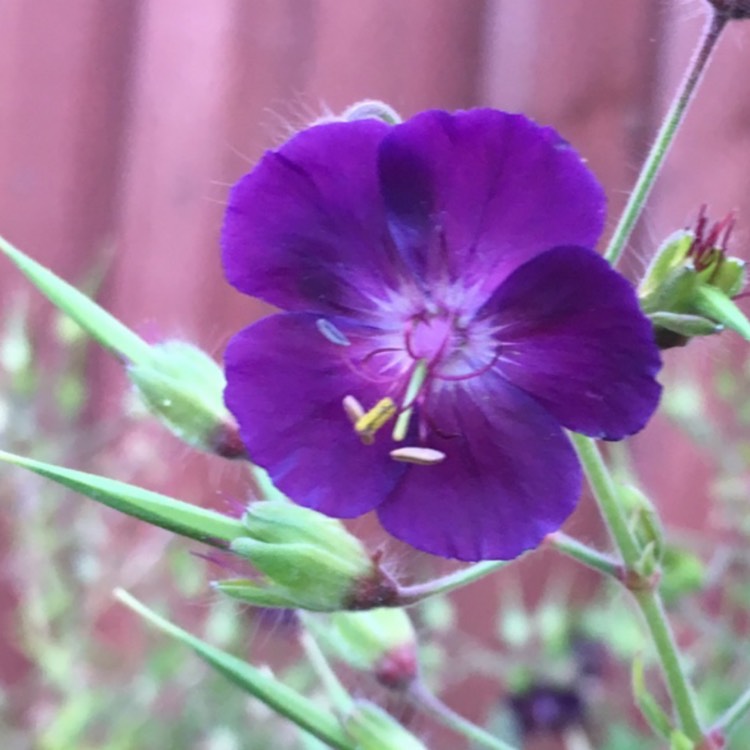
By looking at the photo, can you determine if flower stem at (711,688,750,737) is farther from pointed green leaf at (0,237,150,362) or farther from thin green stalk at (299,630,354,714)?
pointed green leaf at (0,237,150,362)

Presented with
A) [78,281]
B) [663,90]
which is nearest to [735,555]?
[663,90]

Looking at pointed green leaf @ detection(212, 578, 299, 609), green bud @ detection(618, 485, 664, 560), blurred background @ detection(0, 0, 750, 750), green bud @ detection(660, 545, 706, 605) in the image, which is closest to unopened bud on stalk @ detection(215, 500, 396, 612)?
pointed green leaf @ detection(212, 578, 299, 609)

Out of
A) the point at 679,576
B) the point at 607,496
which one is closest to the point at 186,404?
the point at 607,496

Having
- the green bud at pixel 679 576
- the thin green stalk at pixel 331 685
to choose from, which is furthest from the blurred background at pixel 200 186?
the thin green stalk at pixel 331 685

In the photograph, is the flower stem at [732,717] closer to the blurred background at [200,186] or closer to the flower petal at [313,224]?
the flower petal at [313,224]

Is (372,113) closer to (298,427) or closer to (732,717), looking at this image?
(298,427)
